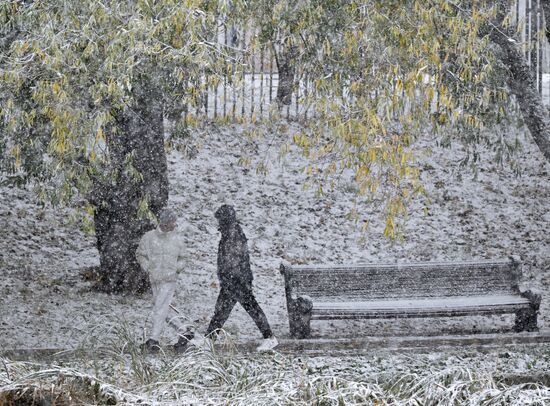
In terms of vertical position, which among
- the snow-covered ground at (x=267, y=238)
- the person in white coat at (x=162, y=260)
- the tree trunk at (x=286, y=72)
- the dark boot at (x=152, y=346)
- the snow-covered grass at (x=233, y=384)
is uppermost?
the tree trunk at (x=286, y=72)

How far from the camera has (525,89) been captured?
36.3 feet

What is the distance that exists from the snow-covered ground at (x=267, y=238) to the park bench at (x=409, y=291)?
488 mm

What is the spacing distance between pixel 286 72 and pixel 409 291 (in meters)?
4.11

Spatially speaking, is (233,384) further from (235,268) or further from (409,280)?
(409,280)

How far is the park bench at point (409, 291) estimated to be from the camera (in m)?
10.9

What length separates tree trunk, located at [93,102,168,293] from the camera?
1260 cm

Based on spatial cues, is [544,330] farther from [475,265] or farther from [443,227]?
[443,227]

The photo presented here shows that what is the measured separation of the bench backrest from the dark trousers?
1.33 m

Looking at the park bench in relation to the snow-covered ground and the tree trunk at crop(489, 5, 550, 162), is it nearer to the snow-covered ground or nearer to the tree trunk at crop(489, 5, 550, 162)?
the snow-covered ground

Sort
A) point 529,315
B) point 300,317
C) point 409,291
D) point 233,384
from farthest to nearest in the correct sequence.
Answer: point 409,291
point 529,315
point 300,317
point 233,384

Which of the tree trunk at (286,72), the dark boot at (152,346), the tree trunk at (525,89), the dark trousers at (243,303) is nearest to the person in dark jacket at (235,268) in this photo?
the dark trousers at (243,303)

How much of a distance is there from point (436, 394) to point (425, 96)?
12.6 ft

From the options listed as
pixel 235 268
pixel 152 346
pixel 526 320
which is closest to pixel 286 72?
pixel 235 268

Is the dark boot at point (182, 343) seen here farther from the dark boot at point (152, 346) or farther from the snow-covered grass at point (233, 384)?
the snow-covered grass at point (233, 384)
